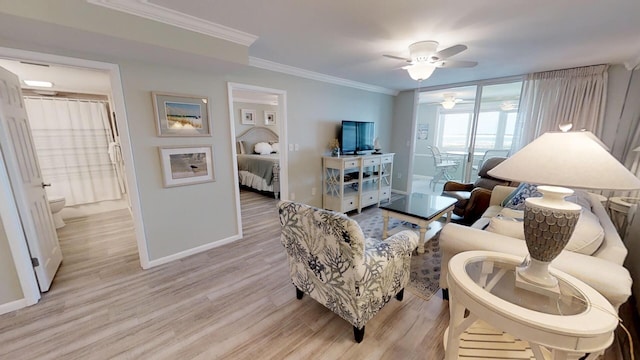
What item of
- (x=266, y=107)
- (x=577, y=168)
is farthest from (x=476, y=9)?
(x=266, y=107)

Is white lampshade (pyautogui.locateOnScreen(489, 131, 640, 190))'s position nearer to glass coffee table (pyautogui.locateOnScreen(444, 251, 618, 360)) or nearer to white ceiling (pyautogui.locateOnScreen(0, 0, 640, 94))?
glass coffee table (pyautogui.locateOnScreen(444, 251, 618, 360))

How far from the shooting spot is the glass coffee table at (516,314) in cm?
87

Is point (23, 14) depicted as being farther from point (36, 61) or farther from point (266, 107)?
point (266, 107)

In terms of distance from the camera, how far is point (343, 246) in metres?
1.38

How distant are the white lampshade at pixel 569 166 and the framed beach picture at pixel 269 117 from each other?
6417 mm

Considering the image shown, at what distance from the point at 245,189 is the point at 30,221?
3901 mm

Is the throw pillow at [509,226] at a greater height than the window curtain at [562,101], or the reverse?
the window curtain at [562,101]

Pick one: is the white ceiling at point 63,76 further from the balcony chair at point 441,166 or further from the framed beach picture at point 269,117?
the balcony chair at point 441,166

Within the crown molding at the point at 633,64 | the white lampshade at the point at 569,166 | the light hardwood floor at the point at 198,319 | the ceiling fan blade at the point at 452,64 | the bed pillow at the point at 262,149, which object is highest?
the crown molding at the point at 633,64

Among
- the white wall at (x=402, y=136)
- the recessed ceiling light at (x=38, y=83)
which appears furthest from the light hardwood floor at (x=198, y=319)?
the white wall at (x=402, y=136)

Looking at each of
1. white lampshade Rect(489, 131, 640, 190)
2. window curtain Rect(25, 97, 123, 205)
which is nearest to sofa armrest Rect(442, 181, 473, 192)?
white lampshade Rect(489, 131, 640, 190)

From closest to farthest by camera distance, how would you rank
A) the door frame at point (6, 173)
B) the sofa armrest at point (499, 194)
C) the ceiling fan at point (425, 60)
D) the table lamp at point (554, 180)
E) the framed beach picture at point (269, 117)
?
the table lamp at point (554, 180)
the door frame at point (6, 173)
the ceiling fan at point (425, 60)
the sofa armrest at point (499, 194)
the framed beach picture at point (269, 117)

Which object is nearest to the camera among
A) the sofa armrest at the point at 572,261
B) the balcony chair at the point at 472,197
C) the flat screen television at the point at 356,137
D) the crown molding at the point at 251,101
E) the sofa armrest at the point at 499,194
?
the sofa armrest at the point at 572,261

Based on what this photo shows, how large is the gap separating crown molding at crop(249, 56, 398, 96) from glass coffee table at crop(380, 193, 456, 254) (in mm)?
2284
